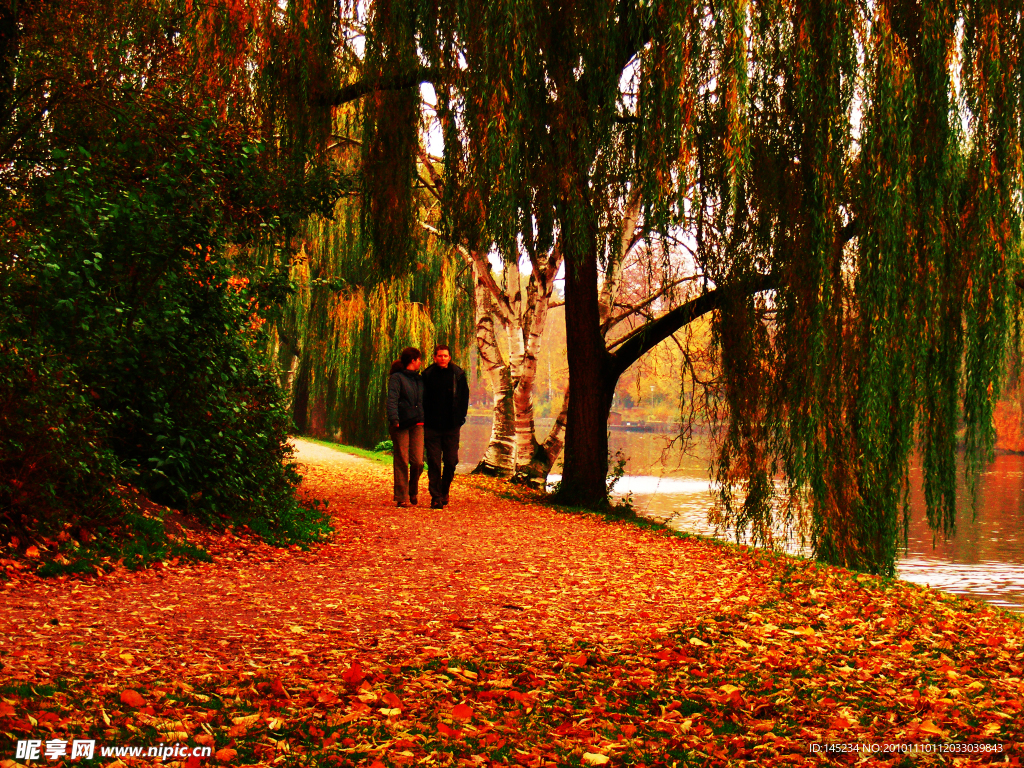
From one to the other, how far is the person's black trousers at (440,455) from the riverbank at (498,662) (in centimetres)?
256

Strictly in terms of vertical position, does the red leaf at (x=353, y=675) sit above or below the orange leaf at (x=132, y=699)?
below

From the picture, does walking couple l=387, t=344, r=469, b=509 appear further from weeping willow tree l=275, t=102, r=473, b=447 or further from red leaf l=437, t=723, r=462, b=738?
weeping willow tree l=275, t=102, r=473, b=447

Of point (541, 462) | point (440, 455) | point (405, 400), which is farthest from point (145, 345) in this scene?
point (541, 462)

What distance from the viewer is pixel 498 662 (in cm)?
416

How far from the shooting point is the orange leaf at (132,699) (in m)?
3.23

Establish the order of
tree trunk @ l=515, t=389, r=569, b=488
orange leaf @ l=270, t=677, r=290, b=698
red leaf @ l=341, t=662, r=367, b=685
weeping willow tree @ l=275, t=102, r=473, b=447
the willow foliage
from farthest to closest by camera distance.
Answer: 1. the willow foliage
2. weeping willow tree @ l=275, t=102, r=473, b=447
3. tree trunk @ l=515, t=389, r=569, b=488
4. red leaf @ l=341, t=662, r=367, b=685
5. orange leaf @ l=270, t=677, r=290, b=698

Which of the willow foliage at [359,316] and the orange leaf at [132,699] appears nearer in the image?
the orange leaf at [132,699]

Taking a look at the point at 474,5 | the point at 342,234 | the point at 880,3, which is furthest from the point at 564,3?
the point at 342,234

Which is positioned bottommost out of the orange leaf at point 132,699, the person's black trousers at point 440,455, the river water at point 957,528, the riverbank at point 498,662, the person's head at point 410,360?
the river water at point 957,528

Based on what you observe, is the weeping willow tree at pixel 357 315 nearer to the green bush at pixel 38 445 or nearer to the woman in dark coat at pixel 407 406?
the woman in dark coat at pixel 407 406

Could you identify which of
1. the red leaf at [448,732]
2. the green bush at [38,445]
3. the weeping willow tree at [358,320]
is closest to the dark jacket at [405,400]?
the green bush at [38,445]

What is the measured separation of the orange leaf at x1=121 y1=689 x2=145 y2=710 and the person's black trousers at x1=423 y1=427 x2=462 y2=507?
19.8ft

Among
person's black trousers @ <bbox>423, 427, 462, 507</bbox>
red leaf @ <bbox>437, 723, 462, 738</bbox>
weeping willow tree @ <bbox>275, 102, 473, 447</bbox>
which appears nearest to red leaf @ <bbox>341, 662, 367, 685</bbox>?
red leaf @ <bbox>437, 723, 462, 738</bbox>

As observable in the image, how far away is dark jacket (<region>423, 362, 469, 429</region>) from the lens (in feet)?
30.8
